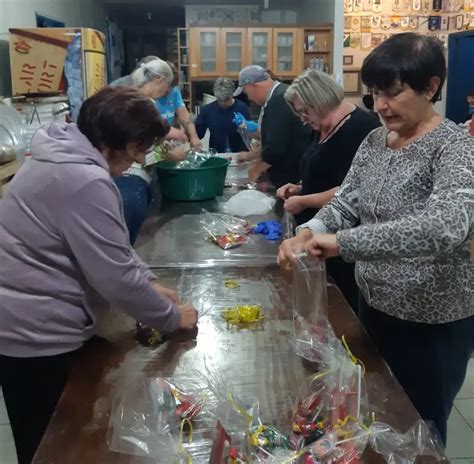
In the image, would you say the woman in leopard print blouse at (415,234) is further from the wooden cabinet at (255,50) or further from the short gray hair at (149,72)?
the wooden cabinet at (255,50)

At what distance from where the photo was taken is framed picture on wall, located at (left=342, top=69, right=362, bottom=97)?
6.77 meters

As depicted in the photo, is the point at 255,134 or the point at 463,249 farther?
the point at 255,134

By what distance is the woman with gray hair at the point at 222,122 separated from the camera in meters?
4.93

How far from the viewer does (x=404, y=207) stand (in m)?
1.26

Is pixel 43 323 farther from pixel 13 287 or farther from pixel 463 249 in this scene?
pixel 463 249

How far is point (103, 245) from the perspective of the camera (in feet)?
3.77

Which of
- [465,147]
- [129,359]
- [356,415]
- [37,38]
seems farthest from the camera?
[37,38]

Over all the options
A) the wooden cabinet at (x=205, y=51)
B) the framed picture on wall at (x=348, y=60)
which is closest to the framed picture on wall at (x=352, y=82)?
the framed picture on wall at (x=348, y=60)

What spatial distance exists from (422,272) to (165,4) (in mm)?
7533

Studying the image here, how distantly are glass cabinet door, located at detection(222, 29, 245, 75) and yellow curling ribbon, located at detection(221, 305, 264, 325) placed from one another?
18.7ft

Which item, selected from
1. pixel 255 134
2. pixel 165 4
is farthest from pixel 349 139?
pixel 165 4

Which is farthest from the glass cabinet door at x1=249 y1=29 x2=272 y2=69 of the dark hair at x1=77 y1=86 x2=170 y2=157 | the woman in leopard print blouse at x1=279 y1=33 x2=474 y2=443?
the dark hair at x1=77 y1=86 x2=170 y2=157

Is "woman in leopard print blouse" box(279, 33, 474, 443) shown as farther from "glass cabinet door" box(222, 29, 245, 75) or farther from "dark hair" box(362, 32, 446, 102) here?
"glass cabinet door" box(222, 29, 245, 75)

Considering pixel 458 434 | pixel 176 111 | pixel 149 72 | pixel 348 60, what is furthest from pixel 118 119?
pixel 348 60
